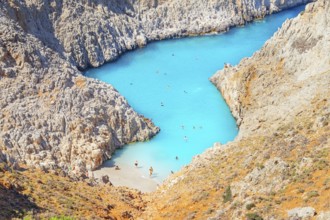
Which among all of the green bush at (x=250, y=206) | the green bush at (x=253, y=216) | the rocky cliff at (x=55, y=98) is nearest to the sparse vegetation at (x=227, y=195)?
the green bush at (x=250, y=206)

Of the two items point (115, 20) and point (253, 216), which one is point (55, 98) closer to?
point (253, 216)

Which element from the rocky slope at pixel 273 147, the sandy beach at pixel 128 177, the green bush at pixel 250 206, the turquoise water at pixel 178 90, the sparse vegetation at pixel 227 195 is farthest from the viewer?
the turquoise water at pixel 178 90

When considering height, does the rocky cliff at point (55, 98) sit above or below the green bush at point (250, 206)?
above

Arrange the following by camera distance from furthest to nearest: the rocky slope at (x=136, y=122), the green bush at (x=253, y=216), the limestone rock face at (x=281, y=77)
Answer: the limestone rock face at (x=281, y=77) < the rocky slope at (x=136, y=122) < the green bush at (x=253, y=216)

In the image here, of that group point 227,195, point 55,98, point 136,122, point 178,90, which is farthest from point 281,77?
point 227,195

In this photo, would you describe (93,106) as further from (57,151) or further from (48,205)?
(48,205)

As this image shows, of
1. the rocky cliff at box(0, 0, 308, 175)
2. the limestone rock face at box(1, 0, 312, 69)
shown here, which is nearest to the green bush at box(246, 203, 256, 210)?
the rocky cliff at box(0, 0, 308, 175)

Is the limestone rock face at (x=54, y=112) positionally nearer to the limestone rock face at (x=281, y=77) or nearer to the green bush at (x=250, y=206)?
the limestone rock face at (x=281, y=77)
